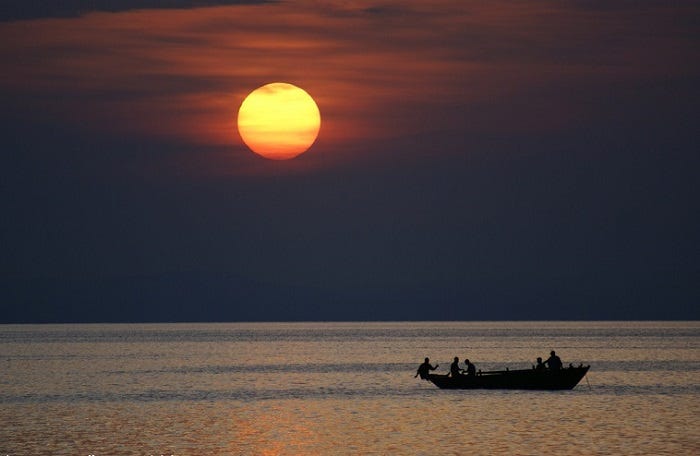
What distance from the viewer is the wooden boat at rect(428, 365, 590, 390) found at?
7844cm

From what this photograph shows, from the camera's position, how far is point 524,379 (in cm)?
7881

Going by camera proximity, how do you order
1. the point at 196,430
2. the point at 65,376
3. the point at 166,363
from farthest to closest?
the point at 166,363 → the point at 65,376 → the point at 196,430

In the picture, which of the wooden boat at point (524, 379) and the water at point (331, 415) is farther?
the wooden boat at point (524, 379)

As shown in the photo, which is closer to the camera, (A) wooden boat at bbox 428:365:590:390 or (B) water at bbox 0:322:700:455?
(B) water at bbox 0:322:700:455

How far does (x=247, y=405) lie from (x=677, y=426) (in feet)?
89.1

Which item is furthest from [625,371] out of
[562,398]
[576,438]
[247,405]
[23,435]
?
[23,435]

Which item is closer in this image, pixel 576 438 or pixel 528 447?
pixel 528 447

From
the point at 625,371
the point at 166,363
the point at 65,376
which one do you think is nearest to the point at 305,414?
the point at 65,376

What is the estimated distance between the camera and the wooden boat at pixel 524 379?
3088 inches

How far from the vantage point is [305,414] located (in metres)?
66.8

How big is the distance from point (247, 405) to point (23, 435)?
2015 centimetres

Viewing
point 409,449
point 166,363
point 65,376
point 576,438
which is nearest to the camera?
point 409,449

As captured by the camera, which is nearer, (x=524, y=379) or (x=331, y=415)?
(x=331, y=415)

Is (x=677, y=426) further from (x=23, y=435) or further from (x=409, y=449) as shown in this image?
(x=23, y=435)
